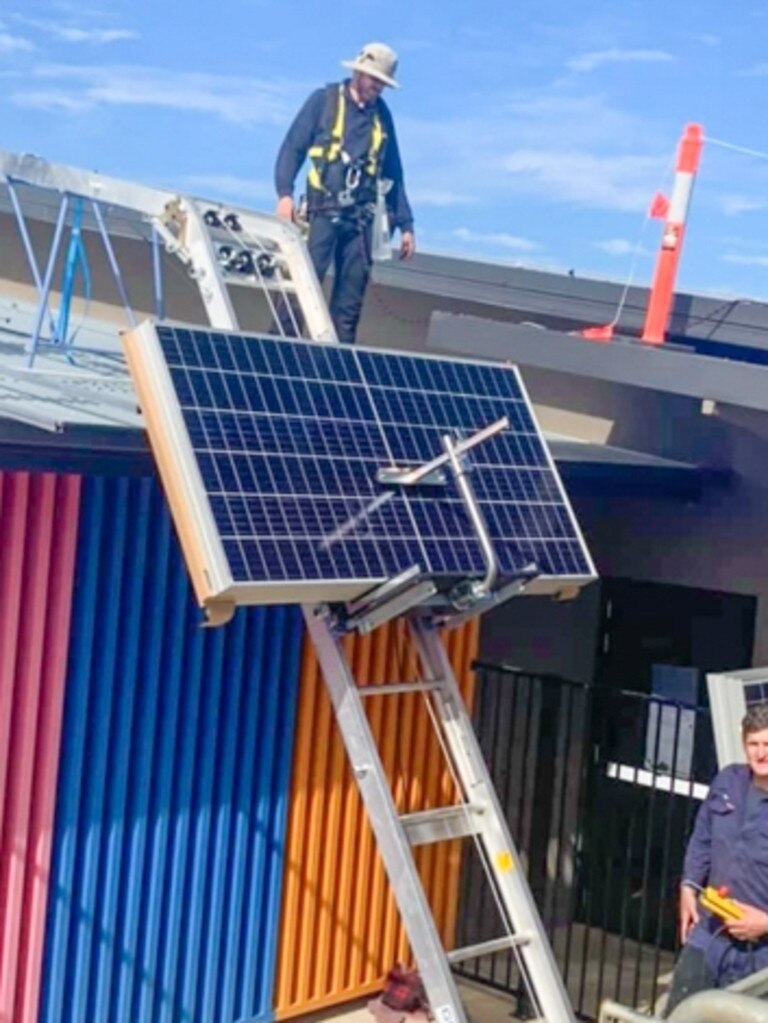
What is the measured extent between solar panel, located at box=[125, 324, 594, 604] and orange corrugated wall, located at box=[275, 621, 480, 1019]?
138 centimetres

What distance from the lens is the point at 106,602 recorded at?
22.3 feet

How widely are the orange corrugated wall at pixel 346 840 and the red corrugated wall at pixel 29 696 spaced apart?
1.45 m

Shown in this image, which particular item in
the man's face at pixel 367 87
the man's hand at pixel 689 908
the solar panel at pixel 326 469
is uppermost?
the man's face at pixel 367 87

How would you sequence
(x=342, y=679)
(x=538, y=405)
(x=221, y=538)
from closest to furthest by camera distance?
1. (x=221, y=538)
2. (x=342, y=679)
3. (x=538, y=405)

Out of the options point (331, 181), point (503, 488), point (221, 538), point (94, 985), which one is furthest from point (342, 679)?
point (331, 181)

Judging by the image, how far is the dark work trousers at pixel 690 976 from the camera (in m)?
5.89

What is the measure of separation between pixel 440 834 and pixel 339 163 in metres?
3.78

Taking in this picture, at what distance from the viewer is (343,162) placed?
814 cm

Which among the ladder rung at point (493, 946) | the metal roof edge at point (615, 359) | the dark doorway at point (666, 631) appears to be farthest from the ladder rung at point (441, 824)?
the dark doorway at point (666, 631)

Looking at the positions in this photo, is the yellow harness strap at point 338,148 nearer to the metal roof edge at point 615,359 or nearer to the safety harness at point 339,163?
the safety harness at point 339,163

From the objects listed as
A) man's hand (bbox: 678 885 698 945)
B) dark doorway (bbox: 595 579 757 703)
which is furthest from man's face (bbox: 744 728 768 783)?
dark doorway (bbox: 595 579 757 703)

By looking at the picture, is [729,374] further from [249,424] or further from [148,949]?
[148,949]

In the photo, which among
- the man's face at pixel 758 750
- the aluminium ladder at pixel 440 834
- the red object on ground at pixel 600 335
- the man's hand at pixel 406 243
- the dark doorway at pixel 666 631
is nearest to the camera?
the aluminium ladder at pixel 440 834

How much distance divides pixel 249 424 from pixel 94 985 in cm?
273
